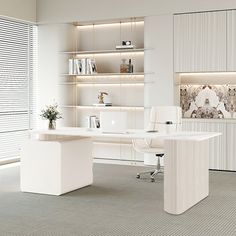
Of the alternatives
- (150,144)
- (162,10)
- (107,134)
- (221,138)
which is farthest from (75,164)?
(162,10)

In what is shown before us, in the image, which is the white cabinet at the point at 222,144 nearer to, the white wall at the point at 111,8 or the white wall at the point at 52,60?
the white wall at the point at 111,8

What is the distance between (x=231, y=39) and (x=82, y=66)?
2868mm

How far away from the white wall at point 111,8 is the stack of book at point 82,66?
0.77 m

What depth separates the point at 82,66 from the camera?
8.96m

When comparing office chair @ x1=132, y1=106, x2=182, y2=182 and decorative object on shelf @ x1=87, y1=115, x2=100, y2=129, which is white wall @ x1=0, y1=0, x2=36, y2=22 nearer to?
decorative object on shelf @ x1=87, y1=115, x2=100, y2=129

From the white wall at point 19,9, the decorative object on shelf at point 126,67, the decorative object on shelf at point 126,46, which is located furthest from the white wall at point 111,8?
the decorative object on shelf at point 126,67

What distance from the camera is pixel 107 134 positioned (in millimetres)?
5742

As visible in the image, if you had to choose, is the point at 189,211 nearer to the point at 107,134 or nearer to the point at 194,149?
the point at 194,149

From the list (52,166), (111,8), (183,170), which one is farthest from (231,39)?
(52,166)

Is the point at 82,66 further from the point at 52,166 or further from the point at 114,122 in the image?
the point at 52,166

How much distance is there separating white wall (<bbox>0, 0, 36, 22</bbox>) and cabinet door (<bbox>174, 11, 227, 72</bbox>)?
2.89 meters

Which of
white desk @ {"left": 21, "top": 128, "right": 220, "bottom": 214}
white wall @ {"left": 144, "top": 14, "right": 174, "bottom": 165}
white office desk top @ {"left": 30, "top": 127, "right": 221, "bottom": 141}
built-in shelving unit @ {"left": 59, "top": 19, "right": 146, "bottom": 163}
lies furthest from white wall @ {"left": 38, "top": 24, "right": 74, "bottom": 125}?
white desk @ {"left": 21, "top": 128, "right": 220, "bottom": 214}

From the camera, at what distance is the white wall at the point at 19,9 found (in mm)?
8367

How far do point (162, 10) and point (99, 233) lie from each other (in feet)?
16.0
